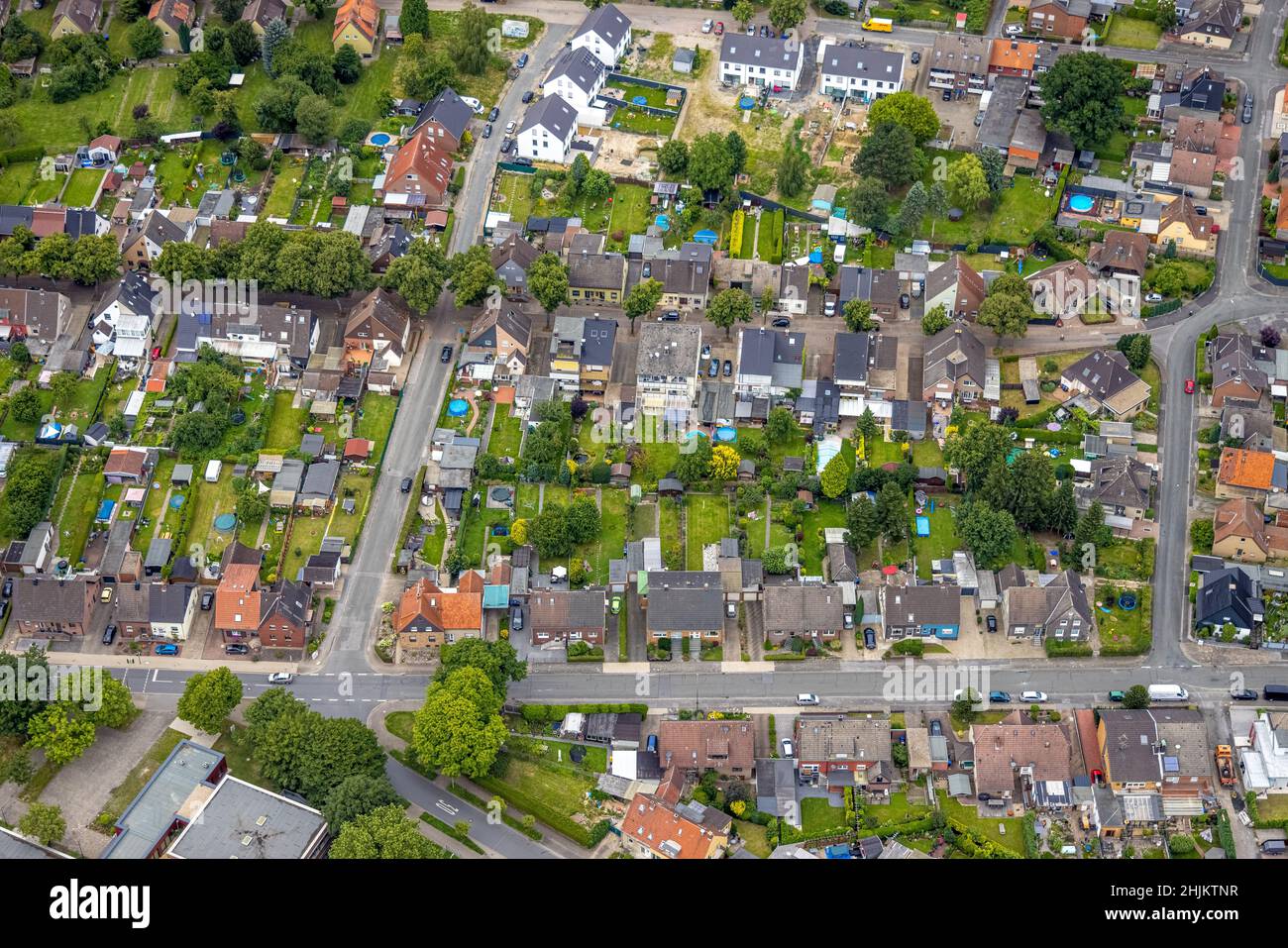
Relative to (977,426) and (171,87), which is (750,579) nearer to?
(977,426)

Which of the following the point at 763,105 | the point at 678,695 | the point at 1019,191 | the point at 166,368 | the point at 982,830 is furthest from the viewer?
the point at 763,105

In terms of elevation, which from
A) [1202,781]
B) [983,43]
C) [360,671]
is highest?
[983,43]

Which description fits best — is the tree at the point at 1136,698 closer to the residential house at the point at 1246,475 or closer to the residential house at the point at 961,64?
the residential house at the point at 1246,475

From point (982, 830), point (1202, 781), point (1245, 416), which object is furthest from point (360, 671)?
point (1245, 416)

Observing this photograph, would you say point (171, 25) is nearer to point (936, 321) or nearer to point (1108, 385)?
point (936, 321)

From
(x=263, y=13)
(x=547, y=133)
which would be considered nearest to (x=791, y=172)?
(x=547, y=133)

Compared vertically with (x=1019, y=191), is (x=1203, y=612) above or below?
below

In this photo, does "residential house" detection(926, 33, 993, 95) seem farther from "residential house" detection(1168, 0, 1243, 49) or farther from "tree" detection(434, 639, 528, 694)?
"tree" detection(434, 639, 528, 694)

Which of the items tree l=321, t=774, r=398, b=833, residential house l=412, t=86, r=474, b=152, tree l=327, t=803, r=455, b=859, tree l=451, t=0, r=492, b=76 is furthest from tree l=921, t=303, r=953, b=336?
tree l=327, t=803, r=455, b=859
